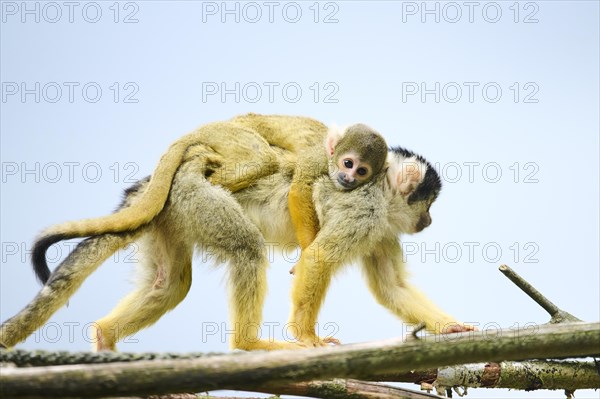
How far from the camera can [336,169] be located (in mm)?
6922

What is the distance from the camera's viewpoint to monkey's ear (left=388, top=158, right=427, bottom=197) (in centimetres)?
720

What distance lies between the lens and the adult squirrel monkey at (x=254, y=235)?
639cm

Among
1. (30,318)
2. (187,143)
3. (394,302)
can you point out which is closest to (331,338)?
(394,302)

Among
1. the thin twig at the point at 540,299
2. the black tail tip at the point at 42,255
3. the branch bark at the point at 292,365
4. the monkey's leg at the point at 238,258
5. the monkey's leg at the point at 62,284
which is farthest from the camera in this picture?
the monkey's leg at the point at 238,258

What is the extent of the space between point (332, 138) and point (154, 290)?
6.91ft

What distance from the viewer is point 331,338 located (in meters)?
6.92

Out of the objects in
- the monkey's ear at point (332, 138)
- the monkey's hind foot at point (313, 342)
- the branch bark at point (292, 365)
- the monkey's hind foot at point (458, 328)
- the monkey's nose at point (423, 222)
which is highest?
the monkey's ear at point (332, 138)

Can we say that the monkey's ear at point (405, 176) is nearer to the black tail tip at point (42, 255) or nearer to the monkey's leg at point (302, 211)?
the monkey's leg at point (302, 211)

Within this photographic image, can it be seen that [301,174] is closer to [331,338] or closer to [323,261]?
[323,261]

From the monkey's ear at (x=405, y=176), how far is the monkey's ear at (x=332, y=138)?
1.89 feet

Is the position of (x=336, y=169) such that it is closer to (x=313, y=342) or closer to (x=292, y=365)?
(x=313, y=342)

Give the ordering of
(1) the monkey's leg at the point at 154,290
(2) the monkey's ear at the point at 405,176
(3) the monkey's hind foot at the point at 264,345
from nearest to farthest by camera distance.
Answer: (3) the monkey's hind foot at the point at 264,345
(1) the monkey's leg at the point at 154,290
(2) the monkey's ear at the point at 405,176

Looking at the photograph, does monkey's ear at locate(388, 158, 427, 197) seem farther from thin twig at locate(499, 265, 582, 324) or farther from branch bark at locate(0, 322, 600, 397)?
A: branch bark at locate(0, 322, 600, 397)

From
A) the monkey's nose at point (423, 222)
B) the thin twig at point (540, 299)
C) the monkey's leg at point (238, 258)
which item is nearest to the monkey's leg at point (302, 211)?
the monkey's leg at point (238, 258)
